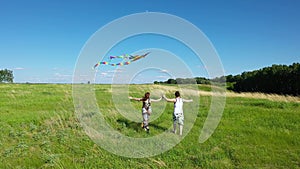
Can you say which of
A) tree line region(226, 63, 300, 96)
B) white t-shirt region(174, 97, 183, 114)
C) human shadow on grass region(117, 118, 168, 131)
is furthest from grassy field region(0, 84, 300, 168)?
tree line region(226, 63, 300, 96)

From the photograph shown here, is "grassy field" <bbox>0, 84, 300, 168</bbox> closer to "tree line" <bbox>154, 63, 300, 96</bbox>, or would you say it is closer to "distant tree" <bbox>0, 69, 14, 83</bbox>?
"tree line" <bbox>154, 63, 300, 96</bbox>

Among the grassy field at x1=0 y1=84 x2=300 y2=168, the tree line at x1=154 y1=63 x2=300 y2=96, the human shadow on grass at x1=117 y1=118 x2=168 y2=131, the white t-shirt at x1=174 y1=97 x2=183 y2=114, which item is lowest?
the grassy field at x1=0 y1=84 x2=300 y2=168

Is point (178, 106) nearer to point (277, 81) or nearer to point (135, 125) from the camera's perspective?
point (135, 125)

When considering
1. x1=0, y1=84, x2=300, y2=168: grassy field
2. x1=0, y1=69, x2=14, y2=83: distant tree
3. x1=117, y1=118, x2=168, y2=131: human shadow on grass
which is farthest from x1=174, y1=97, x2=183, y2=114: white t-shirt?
x1=0, y1=69, x2=14, y2=83: distant tree

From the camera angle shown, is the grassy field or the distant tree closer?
the grassy field

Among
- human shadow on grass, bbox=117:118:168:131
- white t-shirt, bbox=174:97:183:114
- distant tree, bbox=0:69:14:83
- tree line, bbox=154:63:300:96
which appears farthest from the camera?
distant tree, bbox=0:69:14:83

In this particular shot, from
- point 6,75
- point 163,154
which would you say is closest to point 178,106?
point 163,154

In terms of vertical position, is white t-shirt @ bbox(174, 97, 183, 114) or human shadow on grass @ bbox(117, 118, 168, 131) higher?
white t-shirt @ bbox(174, 97, 183, 114)

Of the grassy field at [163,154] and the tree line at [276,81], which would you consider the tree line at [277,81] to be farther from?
the grassy field at [163,154]

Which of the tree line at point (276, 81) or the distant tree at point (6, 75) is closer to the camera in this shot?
the tree line at point (276, 81)

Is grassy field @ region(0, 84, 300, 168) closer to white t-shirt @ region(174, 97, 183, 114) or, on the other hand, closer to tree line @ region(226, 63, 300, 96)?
white t-shirt @ region(174, 97, 183, 114)

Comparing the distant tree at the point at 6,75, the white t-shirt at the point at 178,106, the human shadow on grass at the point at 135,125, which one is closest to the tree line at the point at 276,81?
the human shadow on grass at the point at 135,125

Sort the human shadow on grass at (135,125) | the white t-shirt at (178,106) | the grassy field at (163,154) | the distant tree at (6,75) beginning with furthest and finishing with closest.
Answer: the distant tree at (6,75) < the human shadow on grass at (135,125) < the white t-shirt at (178,106) < the grassy field at (163,154)

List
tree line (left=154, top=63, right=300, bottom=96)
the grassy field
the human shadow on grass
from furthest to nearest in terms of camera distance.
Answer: tree line (left=154, top=63, right=300, bottom=96) → the human shadow on grass → the grassy field
